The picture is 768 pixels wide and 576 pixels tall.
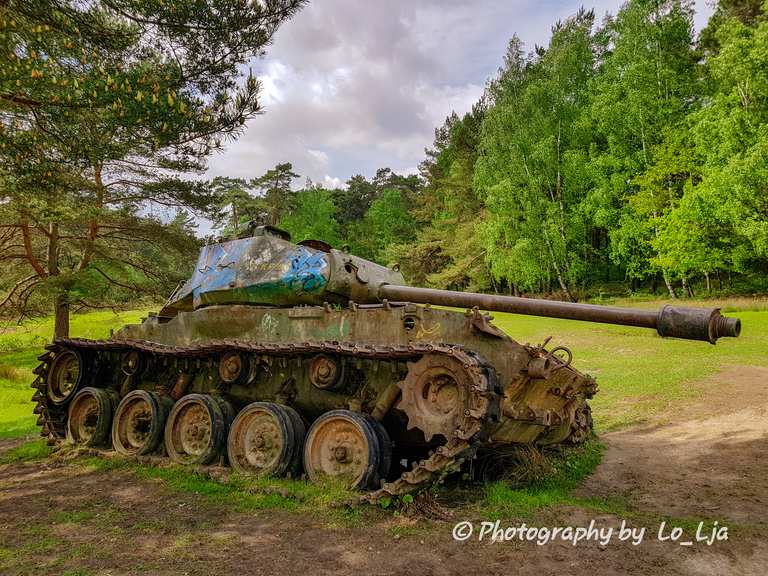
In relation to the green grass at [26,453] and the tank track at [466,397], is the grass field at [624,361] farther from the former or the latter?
the tank track at [466,397]

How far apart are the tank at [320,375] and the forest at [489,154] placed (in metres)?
2.59

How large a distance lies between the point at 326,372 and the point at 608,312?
3.26m

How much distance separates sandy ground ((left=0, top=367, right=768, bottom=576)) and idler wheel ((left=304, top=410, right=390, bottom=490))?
0.71 m

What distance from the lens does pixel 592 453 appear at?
8.47m

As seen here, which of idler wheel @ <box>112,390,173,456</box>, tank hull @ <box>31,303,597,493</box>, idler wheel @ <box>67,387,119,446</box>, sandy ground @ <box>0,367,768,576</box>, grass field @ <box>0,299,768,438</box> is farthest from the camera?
grass field @ <box>0,299,768,438</box>

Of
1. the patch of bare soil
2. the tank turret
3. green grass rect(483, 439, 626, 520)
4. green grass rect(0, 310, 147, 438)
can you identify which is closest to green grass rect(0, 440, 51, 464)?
the patch of bare soil

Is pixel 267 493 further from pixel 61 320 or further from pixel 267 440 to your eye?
pixel 61 320

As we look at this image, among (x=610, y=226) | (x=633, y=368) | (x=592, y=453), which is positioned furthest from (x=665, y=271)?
(x=592, y=453)

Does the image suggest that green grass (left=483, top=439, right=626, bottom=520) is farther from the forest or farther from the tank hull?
the forest

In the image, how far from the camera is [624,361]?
57.0ft

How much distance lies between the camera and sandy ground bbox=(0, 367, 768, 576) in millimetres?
4477

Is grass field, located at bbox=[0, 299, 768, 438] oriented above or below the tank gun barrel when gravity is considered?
below

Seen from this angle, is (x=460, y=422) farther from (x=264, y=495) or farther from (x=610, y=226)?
(x=610, y=226)

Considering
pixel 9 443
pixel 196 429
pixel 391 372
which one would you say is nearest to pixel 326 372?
pixel 391 372
